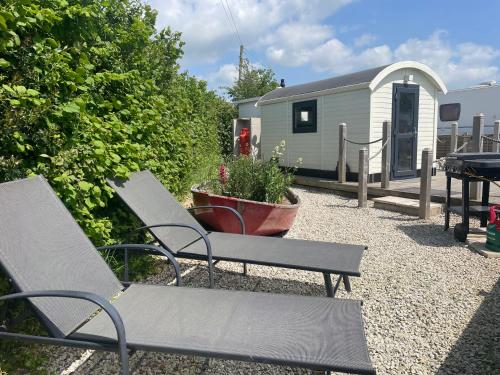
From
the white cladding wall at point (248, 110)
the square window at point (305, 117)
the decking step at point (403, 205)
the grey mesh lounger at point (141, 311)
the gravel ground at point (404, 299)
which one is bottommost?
the gravel ground at point (404, 299)

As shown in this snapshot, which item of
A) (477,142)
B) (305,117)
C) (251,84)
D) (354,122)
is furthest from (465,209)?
(251,84)

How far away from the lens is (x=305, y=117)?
10.6 metres

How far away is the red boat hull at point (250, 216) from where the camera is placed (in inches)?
192

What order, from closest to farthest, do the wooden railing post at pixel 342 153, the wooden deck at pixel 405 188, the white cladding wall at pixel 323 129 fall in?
the wooden deck at pixel 405 188 < the wooden railing post at pixel 342 153 < the white cladding wall at pixel 323 129

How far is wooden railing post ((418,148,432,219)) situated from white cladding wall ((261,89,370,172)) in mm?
2814

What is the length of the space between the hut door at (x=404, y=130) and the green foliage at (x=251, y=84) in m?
20.0

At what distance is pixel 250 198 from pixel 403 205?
279cm

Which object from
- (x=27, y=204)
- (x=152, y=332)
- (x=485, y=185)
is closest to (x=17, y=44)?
(x=27, y=204)

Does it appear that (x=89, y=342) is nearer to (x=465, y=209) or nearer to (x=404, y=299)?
(x=404, y=299)

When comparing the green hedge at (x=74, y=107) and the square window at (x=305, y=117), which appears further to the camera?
the square window at (x=305, y=117)

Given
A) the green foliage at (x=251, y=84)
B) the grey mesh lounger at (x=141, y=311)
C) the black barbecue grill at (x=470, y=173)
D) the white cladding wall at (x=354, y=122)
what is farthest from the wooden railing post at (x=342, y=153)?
the green foliage at (x=251, y=84)

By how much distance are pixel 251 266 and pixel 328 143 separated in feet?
20.9

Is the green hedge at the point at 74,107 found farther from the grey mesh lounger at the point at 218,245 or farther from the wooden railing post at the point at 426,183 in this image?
the wooden railing post at the point at 426,183

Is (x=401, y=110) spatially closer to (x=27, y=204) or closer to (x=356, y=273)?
(x=356, y=273)
